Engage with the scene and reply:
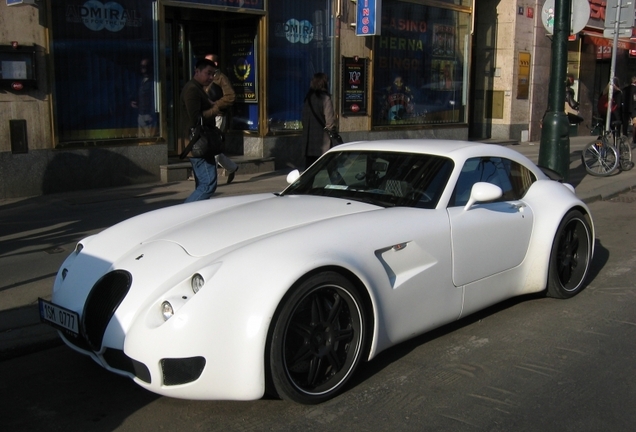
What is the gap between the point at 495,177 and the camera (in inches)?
220

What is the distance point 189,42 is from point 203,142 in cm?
660

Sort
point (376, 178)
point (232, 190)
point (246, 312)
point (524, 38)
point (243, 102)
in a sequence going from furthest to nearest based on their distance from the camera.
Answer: point (524, 38) → point (243, 102) → point (232, 190) → point (376, 178) → point (246, 312)

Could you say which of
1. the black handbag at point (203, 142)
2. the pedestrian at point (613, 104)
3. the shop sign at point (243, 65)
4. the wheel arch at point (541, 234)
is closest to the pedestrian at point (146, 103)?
the shop sign at point (243, 65)

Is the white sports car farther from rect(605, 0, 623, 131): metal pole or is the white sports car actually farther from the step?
rect(605, 0, 623, 131): metal pole

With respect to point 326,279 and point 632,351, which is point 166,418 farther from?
point 632,351

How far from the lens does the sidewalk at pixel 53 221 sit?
502 cm

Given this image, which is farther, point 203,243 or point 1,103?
point 1,103

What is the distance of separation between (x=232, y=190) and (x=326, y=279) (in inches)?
278

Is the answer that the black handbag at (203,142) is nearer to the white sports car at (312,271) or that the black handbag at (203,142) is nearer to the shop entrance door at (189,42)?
the white sports car at (312,271)

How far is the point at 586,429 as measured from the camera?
3.71 meters

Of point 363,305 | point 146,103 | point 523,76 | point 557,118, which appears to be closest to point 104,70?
point 146,103

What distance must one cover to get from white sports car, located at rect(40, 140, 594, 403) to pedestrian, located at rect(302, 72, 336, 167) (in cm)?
455

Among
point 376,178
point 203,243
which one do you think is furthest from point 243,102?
point 203,243

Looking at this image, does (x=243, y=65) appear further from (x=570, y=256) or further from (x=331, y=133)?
(x=570, y=256)
